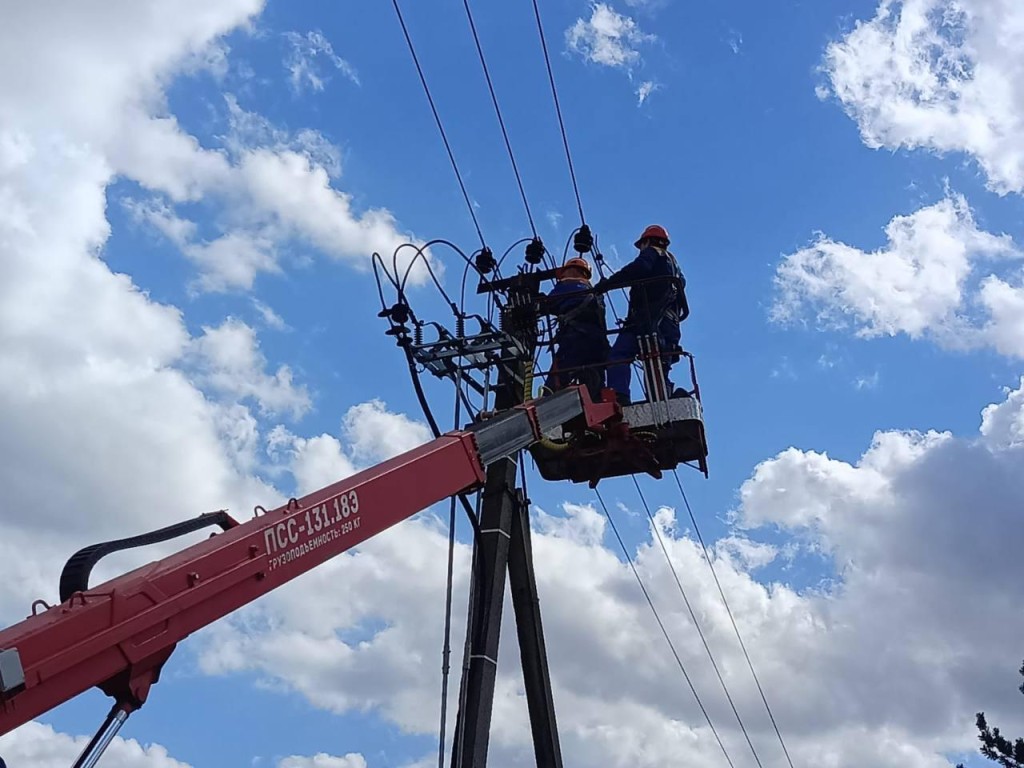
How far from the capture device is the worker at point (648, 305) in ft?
37.6

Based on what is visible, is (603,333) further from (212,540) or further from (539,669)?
(212,540)

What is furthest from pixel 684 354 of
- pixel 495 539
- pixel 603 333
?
pixel 495 539

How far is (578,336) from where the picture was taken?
11.9 meters

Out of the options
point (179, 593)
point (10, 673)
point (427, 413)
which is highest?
point (427, 413)

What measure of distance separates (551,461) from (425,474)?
15.2 ft

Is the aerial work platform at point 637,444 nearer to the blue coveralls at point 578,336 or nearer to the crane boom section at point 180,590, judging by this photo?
the blue coveralls at point 578,336

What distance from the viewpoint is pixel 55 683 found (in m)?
4.39

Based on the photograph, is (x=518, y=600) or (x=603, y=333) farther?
(x=603, y=333)

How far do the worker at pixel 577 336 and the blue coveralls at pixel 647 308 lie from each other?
0.19 meters

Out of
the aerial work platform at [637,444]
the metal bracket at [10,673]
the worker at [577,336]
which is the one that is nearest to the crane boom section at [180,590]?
the metal bracket at [10,673]

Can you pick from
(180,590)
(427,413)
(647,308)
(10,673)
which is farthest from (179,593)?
(647,308)

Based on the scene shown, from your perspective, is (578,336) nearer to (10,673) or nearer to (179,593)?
(179,593)

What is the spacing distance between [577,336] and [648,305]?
2.83ft

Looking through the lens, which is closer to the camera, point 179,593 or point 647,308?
point 179,593
